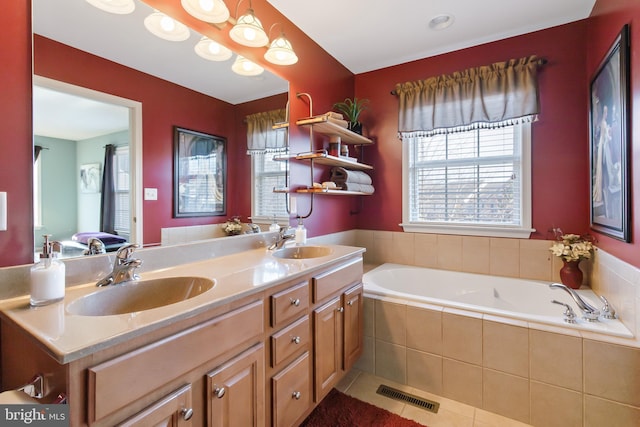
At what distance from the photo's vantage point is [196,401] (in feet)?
3.01

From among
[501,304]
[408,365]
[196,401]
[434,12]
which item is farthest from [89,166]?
[501,304]

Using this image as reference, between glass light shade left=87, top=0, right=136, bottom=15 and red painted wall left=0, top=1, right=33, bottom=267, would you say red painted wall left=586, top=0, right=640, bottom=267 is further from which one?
red painted wall left=0, top=1, right=33, bottom=267

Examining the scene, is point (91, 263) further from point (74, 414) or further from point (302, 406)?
point (302, 406)

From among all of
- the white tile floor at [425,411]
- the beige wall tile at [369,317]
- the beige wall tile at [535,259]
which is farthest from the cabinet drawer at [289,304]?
the beige wall tile at [535,259]

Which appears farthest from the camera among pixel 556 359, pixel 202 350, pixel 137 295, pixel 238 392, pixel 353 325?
pixel 353 325

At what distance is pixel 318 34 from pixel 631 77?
197cm

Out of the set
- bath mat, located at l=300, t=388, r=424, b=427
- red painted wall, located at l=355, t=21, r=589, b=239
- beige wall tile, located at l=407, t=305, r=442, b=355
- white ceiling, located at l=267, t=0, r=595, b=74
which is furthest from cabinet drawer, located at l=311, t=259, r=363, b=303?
white ceiling, located at l=267, t=0, r=595, b=74

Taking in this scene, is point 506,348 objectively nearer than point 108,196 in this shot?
No

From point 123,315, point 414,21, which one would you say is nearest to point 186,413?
point 123,315

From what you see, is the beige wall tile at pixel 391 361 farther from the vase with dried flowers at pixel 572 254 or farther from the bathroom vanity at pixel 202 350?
the vase with dried flowers at pixel 572 254

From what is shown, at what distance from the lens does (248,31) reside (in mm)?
1644

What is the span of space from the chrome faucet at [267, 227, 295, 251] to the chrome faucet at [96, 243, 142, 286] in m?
0.87

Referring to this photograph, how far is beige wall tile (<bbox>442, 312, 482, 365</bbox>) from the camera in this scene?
5.76ft

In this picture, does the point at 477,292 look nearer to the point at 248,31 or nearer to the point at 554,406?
the point at 554,406
